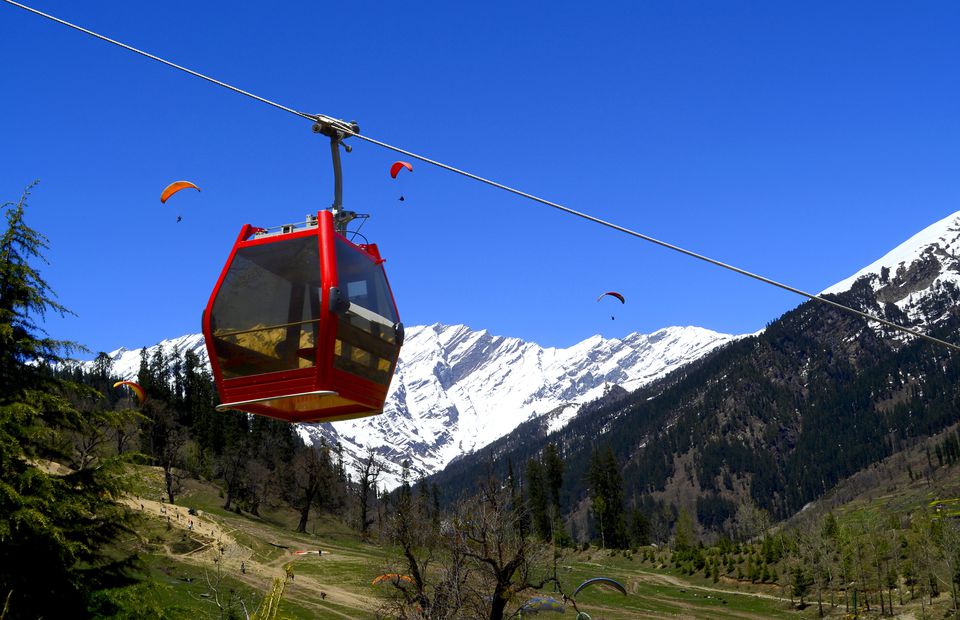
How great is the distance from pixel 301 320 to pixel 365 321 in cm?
91

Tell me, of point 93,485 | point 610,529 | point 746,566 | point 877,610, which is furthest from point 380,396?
point 610,529

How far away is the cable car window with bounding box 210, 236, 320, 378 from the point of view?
35.7 ft

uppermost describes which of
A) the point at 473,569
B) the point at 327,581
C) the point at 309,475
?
the point at 309,475

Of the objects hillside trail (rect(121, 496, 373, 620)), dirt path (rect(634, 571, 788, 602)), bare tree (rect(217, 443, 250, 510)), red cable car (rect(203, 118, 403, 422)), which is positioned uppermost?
bare tree (rect(217, 443, 250, 510))

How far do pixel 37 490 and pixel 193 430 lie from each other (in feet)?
355

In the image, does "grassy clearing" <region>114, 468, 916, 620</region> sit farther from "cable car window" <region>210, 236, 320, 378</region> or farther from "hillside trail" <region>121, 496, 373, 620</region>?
"cable car window" <region>210, 236, 320, 378</region>

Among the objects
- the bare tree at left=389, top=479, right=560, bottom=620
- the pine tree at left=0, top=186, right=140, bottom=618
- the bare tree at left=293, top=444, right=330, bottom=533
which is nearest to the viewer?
the pine tree at left=0, top=186, right=140, bottom=618

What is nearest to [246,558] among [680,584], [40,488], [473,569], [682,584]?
[473,569]

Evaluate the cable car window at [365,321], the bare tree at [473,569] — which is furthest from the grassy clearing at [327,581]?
the cable car window at [365,321]

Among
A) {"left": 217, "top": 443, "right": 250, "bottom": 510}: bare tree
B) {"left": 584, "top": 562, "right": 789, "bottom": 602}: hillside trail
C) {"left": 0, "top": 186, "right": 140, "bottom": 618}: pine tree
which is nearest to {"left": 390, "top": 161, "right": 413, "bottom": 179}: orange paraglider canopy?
{"left": 0, "top": 186, "right": 140, "bottom": 618}: pine tree

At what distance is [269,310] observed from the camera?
11.1 m

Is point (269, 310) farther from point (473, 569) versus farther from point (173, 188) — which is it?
point (473, 569)

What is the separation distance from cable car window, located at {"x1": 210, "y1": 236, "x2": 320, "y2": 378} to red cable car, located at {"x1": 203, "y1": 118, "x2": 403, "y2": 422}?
1 cm

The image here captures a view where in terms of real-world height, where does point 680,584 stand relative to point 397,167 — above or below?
below
